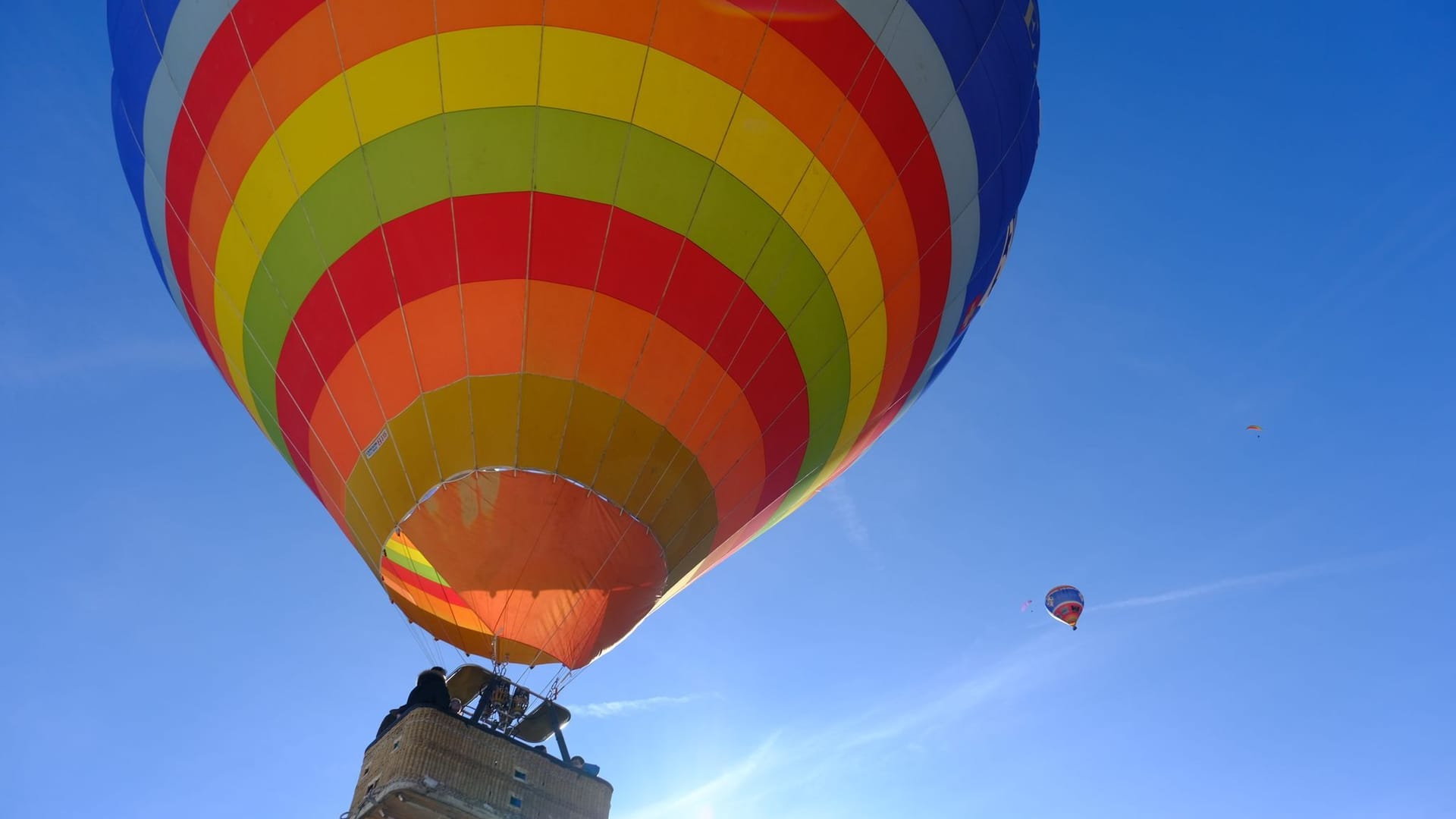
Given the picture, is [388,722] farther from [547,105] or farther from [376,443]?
[547,105]

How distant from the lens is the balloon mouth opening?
684 cm

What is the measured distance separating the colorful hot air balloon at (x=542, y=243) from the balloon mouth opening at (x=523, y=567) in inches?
0.9

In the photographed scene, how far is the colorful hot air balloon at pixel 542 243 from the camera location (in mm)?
6469

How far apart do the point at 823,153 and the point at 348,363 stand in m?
3.64

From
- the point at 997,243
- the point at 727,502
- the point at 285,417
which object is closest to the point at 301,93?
the point at 285,417

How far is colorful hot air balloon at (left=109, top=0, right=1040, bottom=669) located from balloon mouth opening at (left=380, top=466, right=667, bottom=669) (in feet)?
0.07

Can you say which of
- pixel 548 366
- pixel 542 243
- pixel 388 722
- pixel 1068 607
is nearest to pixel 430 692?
pixel 388 722

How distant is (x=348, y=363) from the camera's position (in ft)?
22.7

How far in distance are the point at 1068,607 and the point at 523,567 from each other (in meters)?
14.6

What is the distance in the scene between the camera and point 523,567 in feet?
23.1

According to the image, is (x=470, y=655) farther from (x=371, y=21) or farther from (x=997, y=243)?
(x=997, y=243)

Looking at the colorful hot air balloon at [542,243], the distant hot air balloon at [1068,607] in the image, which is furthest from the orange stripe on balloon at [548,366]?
the distant hot air balloon at [1068,607]

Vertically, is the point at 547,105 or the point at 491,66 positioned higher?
the point at 491,66

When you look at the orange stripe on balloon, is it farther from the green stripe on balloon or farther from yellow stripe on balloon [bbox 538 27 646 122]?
yellow stripe on balloon [bbox 538 27 646 122]
